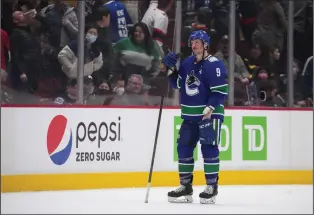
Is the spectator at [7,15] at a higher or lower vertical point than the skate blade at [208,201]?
higher

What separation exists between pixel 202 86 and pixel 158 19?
233 cm

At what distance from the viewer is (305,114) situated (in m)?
9.81

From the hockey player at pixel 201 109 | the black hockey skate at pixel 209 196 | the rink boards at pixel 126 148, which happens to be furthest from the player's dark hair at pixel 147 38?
the black hockey skate at pixel 209 196

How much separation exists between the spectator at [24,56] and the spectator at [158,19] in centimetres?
139

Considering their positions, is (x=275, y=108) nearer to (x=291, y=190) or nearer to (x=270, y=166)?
(x=270, y=166)

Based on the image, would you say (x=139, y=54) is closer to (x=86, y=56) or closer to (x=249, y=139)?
(x=86, y=56)

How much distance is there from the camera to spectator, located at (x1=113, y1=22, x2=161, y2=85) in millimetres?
9008

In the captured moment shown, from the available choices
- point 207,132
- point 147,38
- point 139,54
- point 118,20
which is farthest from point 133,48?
point 207,132

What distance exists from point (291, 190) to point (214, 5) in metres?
2.28

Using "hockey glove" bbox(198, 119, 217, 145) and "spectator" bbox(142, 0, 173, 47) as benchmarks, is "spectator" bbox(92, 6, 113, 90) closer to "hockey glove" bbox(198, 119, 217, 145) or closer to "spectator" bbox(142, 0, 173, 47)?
"spectator" bbox(142, 0, 173, 47)

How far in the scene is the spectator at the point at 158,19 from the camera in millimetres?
9242

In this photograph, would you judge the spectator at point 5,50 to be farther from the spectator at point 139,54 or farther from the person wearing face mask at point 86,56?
the spectator at point 139,54

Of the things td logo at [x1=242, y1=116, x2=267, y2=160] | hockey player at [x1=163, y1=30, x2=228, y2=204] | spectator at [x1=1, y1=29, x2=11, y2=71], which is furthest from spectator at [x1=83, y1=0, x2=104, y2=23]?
td logo at [x1=242, y1=116, x2=267, y2=160]

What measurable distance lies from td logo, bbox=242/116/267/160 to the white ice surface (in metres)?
0.72
